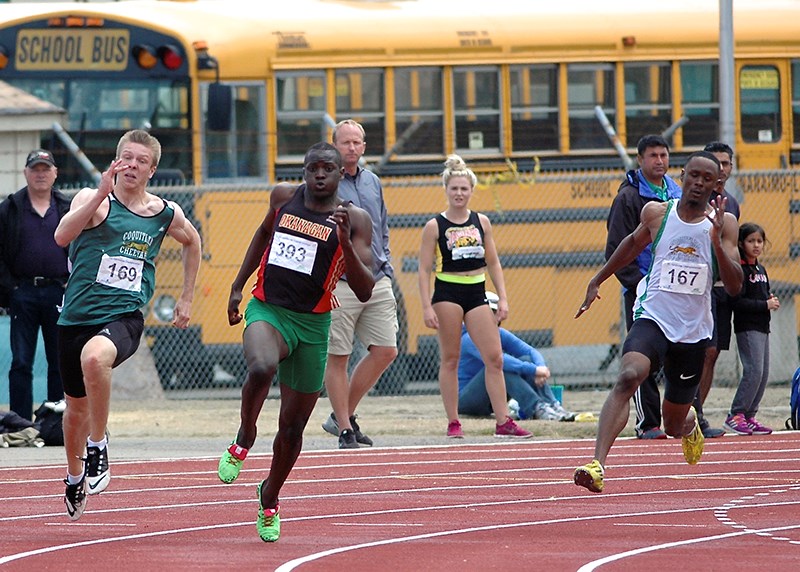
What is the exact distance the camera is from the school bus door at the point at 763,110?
65.1ft

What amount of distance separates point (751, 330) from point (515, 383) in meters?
2.24

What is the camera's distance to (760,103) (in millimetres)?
19875

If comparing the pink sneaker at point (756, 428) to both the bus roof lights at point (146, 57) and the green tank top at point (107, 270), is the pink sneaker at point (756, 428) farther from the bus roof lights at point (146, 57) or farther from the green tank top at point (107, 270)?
the bus roof lights at point (146, 57)

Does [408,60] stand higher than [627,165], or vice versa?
[408,60]

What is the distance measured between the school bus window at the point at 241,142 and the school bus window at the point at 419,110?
1.44 m

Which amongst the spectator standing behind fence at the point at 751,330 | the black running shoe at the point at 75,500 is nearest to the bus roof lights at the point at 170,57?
the spectator standing behind fence at the point at 751,330

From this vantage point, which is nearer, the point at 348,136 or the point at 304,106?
the point at 348,136

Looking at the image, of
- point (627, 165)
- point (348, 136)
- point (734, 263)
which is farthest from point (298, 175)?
point (734, 263)

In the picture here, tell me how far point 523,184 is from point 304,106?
2.41 meters

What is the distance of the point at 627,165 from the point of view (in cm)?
1866

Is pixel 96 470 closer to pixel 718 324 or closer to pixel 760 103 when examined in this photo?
pixel 718 324

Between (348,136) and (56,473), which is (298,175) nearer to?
(348,136)

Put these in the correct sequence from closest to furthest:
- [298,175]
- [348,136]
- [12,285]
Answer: [348,136], [12,285], [298,175]

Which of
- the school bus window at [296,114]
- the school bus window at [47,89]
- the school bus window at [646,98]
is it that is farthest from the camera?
the school bus window at [646,98]
